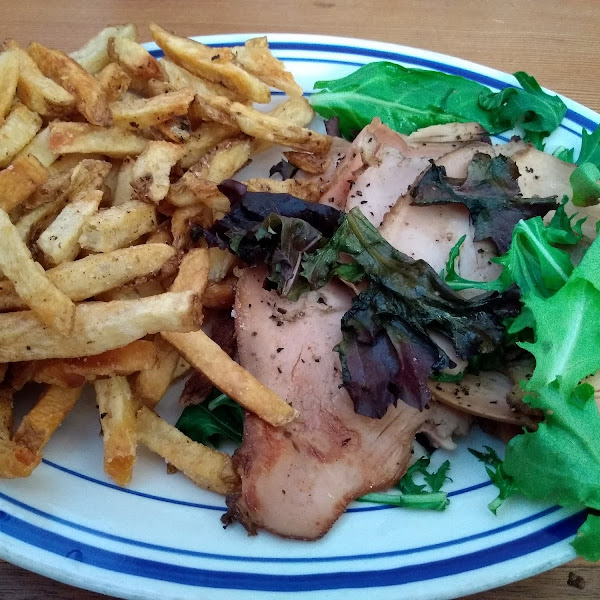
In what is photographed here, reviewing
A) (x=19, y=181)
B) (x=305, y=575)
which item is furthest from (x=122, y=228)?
(x=305, y=575)

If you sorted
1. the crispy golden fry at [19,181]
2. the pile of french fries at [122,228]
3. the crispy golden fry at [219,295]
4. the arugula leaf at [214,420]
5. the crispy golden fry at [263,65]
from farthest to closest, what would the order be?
the crispy golden fry at [263,65] → the crispy golden fry at [219,295] → the arugula leaf at [214,420] → the crispy golden fry at [19,181] → the pile of french fries at [122,228]

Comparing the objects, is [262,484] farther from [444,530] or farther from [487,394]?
[487,394]

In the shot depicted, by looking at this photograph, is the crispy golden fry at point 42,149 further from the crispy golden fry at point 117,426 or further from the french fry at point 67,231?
the crispy golden fry at point 117,426

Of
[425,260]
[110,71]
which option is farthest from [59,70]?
[425,260]

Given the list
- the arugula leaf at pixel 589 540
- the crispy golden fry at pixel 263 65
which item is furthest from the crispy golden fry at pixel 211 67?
the arugula leaf at pixel 589 540

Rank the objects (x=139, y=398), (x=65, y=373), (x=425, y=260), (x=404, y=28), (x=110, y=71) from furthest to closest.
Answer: (x=404, y=28) < (x=110, y=71) < (x=425, y=260) < (x=139, y=398) < (x=65, y=373)

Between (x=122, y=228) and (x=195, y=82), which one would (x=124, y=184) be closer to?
(x=122, y=228)

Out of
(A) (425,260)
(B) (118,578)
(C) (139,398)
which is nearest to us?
(B) (118,578)
